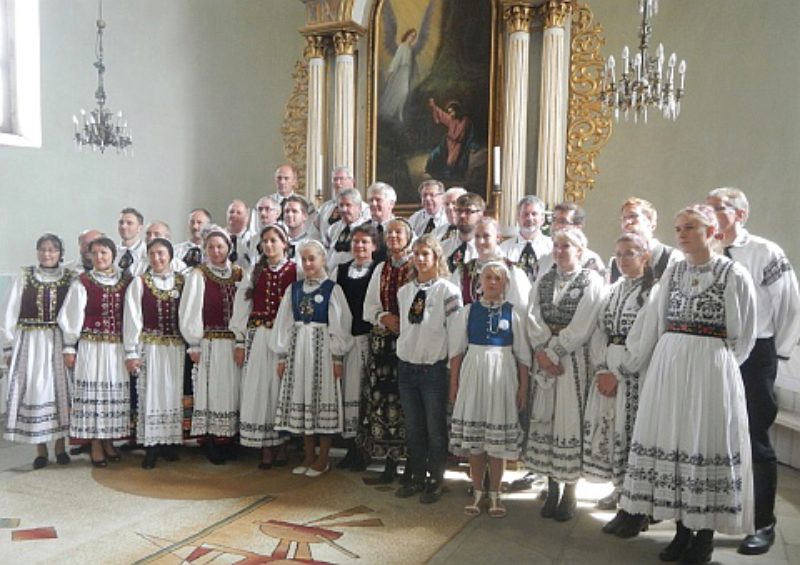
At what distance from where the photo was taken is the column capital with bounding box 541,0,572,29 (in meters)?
7.23

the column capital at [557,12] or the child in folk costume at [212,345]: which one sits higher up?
the column capital at [557,12]

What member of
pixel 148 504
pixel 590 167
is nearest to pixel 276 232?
pixel 148 504

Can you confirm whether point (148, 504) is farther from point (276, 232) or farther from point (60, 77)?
point (60, 77)

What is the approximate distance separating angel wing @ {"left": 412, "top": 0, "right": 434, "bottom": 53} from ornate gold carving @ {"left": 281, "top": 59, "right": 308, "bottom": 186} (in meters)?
1.65

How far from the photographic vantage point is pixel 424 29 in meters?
8.12

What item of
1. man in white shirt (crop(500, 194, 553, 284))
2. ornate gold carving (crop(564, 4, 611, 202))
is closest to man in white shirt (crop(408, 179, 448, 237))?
man in white shirt (crop(500, 194, 553, 284))

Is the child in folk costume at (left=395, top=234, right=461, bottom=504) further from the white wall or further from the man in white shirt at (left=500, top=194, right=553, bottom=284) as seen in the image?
the white wall

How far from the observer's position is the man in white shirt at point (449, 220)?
550cm

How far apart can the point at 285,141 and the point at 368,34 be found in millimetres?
1747

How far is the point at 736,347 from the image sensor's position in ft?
11.4

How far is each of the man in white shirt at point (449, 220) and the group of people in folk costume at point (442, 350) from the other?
0.03m

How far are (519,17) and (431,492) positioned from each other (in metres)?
5.09

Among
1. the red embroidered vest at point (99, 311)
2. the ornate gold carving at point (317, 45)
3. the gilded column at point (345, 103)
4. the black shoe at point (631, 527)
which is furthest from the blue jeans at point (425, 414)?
the ornate gold carving at point (317, 45)

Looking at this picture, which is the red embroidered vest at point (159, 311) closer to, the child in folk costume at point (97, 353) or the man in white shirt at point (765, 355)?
the child in folk costume at point (97, 353)
